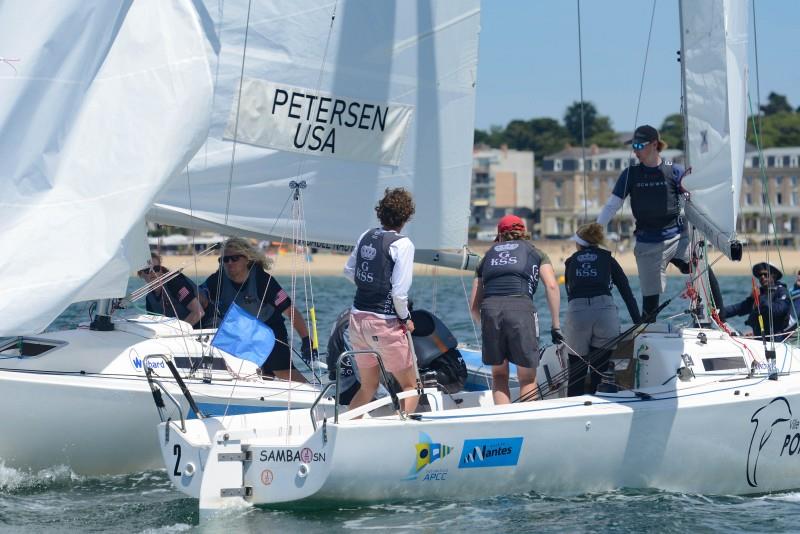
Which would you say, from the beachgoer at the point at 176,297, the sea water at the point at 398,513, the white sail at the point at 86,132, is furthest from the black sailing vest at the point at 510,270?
the beachgoer at the point at 176,297

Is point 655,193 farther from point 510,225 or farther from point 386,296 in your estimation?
point 386,296

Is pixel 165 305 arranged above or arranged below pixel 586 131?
below

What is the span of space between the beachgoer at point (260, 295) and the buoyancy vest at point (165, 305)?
0.47m

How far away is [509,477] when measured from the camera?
23.6 feet

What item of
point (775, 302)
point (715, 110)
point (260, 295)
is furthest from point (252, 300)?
point (775, 302)

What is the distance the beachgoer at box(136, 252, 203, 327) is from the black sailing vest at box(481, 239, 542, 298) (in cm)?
276

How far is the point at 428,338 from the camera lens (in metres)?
8.62

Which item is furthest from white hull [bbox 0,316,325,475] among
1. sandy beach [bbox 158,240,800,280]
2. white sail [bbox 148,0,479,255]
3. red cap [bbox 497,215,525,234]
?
sandy beach [bbox 158,240,800,280]

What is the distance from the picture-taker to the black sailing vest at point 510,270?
7.52 meters

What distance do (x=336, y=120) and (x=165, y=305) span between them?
195cm

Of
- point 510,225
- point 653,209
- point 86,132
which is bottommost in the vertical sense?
point 510,225

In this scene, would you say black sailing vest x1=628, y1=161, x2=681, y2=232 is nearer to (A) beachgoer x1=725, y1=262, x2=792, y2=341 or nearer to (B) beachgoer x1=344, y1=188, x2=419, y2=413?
(B) beachgoer x1=344, y1=188, x2=419, y2=413

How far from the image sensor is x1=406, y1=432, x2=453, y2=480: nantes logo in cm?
687

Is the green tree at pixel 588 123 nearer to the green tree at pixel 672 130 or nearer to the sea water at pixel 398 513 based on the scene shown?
the green tree at pixel 672 130
